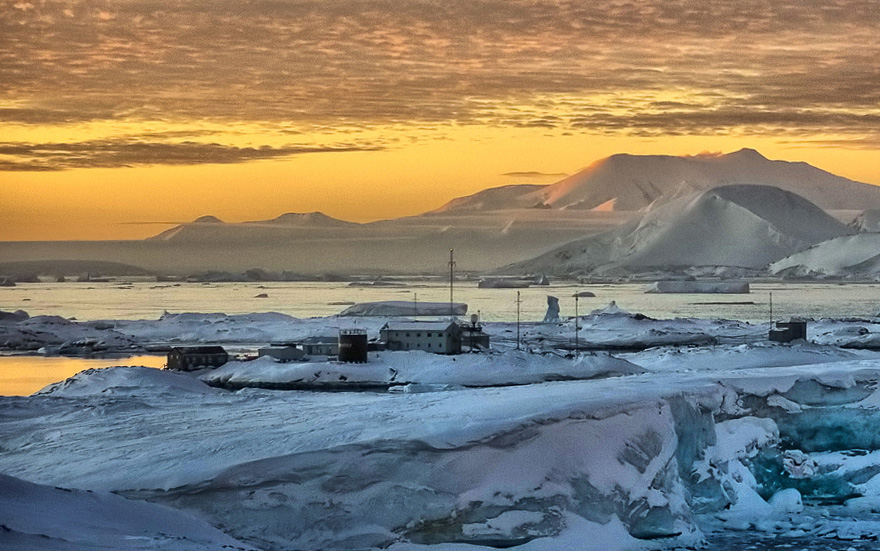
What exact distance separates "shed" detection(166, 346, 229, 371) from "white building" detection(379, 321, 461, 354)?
633 cm

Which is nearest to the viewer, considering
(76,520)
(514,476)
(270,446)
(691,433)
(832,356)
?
(76,520)

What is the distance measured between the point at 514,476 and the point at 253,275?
150807mm

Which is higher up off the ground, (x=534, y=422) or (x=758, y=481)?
(x=534, y=422)

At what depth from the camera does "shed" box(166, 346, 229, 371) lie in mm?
38719

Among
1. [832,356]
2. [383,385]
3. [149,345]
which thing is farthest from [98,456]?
[149,345]

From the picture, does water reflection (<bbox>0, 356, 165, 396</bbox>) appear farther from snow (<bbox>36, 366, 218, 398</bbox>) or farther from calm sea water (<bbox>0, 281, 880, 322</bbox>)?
calm sea water (<bbox>0, 281, 880, 322</bbox>)

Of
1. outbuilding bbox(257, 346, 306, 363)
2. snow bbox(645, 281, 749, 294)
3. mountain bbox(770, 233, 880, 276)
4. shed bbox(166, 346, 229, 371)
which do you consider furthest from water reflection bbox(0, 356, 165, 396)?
mountain bbox(770, 233, 880, 276)

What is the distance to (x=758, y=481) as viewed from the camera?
19.1 meters

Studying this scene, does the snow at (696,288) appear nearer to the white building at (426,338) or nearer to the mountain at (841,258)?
the mountain at (841,258)

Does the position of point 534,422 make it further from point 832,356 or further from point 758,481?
point 832,356

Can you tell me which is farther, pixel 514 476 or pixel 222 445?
pixel 222 445

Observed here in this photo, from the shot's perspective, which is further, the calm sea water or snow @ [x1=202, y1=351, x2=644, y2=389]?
the calm sea water

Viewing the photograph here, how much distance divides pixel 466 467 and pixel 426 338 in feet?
86.9

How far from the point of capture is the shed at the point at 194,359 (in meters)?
38.7
